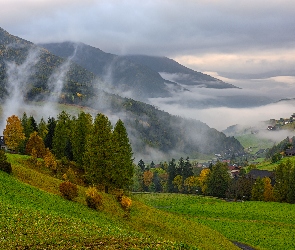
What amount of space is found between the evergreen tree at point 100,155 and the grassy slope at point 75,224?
6857 mm

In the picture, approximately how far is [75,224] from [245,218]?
178 ft

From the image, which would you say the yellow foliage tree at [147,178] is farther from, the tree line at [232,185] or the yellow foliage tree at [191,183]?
the yellow foliage tree at [191,183]

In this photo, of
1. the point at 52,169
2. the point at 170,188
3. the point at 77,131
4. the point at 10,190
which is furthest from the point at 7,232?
the point at 170,188

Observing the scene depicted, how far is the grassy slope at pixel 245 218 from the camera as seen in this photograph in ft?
199

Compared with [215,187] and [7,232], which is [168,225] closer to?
[7,232]

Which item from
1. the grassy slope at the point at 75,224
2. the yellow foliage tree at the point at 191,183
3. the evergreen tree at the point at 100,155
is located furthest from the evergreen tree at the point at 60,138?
the yellow foliage tree at the point at 191,183

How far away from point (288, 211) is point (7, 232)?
77.1m

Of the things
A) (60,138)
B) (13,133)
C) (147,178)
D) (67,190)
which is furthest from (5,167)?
(147,178)

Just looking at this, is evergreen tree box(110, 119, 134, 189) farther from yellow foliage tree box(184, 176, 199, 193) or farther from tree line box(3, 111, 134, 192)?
yellow foliage tree box(184, 176, 199, 193)

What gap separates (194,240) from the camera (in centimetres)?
4612

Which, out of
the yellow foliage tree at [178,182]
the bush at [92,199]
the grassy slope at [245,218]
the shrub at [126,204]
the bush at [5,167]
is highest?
the bush at [5,167]

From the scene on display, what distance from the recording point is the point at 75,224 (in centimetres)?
3238

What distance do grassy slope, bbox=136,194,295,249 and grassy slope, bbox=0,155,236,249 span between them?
1263 cm

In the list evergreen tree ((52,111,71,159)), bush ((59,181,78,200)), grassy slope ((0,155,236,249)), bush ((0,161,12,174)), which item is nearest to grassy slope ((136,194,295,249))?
grassy slope ((0,155,236,249))
